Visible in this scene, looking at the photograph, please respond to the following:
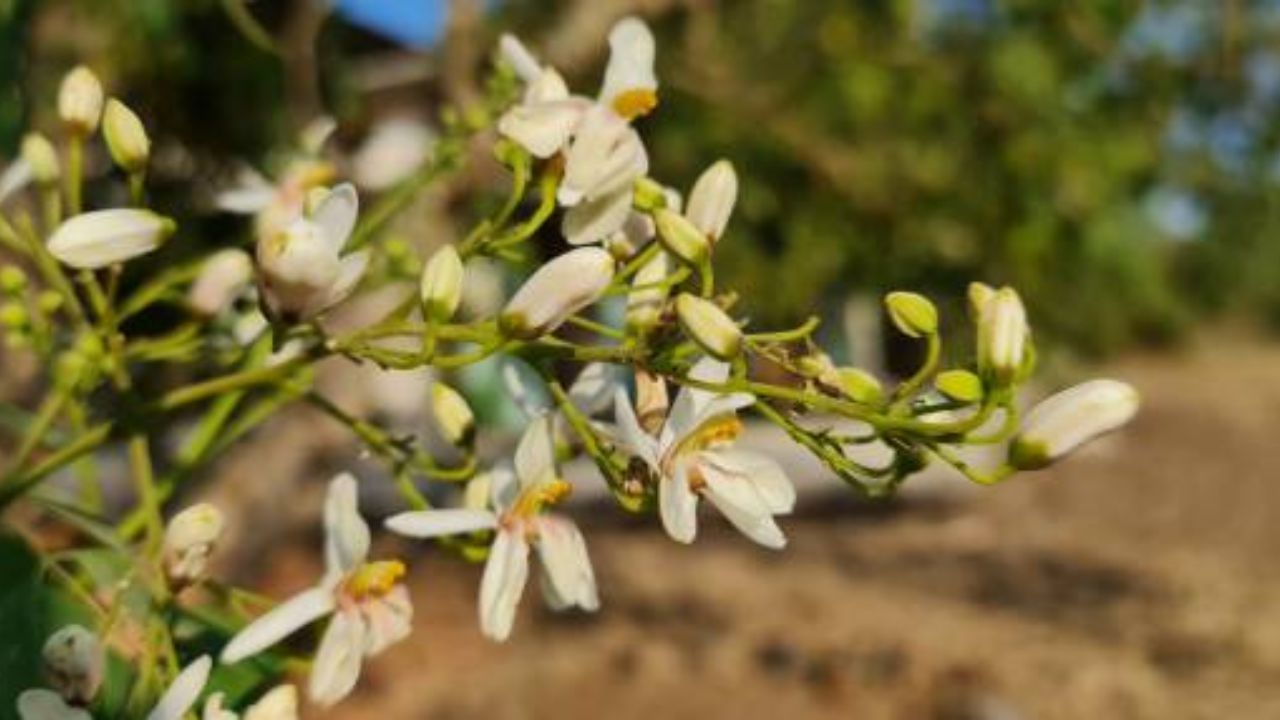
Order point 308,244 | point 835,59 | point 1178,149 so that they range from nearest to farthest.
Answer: point 308,244 < point 835,59 < point 1178,149

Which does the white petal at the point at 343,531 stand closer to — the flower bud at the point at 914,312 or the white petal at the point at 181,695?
the white petal at the point at 181,695

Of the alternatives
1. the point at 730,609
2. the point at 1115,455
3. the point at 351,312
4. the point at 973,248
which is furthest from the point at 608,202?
the point at 1115,455

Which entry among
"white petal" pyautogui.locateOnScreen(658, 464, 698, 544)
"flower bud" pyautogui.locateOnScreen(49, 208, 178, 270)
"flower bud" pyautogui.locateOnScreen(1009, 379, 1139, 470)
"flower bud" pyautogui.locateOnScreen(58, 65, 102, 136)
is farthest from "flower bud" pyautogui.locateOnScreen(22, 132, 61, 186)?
"flower bud" pyautogui.locateOnScreen(1009, 379, 1139, 470)

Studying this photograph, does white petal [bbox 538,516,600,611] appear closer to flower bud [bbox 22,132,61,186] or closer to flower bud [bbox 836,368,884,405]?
flower bud [bbox 836,368,884,405]

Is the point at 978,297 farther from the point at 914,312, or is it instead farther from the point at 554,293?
the point at 554,293

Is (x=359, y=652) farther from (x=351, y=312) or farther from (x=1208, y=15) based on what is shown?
(x=1208, y=15)

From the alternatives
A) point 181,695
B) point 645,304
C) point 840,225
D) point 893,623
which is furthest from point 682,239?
point 893,623

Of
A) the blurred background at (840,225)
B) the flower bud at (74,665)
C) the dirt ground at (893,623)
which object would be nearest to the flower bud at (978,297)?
the flower bud at (74,665)
